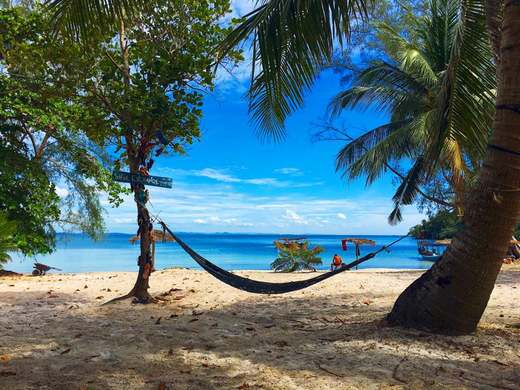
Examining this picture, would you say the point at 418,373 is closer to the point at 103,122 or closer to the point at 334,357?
the point at 334,357

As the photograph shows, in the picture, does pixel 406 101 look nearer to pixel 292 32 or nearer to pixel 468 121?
pixel 468 121

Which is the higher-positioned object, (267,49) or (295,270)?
(267,49)

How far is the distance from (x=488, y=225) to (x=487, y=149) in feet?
1.81

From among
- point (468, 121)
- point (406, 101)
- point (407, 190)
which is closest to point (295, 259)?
point (407, 190)

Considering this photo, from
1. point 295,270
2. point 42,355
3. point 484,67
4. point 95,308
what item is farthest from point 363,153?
point 42,355

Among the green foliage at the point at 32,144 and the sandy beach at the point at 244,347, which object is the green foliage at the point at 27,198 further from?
the sandy beach at the point at 244,347

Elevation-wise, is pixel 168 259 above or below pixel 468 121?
below

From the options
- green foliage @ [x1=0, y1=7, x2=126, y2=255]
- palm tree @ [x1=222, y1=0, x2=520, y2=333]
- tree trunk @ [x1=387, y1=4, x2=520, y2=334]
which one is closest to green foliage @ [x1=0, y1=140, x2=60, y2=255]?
green foliage @ [x1=0, y1=7, x2=126, y2=255]

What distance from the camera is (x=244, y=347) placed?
303cm

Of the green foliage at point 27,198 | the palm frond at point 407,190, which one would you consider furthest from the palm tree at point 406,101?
the green foliage at point 27,198

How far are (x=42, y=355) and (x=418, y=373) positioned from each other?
2.44m

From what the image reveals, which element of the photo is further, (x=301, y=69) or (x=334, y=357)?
(x=301, y=69)

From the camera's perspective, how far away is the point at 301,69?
345cm

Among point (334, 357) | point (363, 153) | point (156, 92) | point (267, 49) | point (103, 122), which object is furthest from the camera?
point (363, 153)
